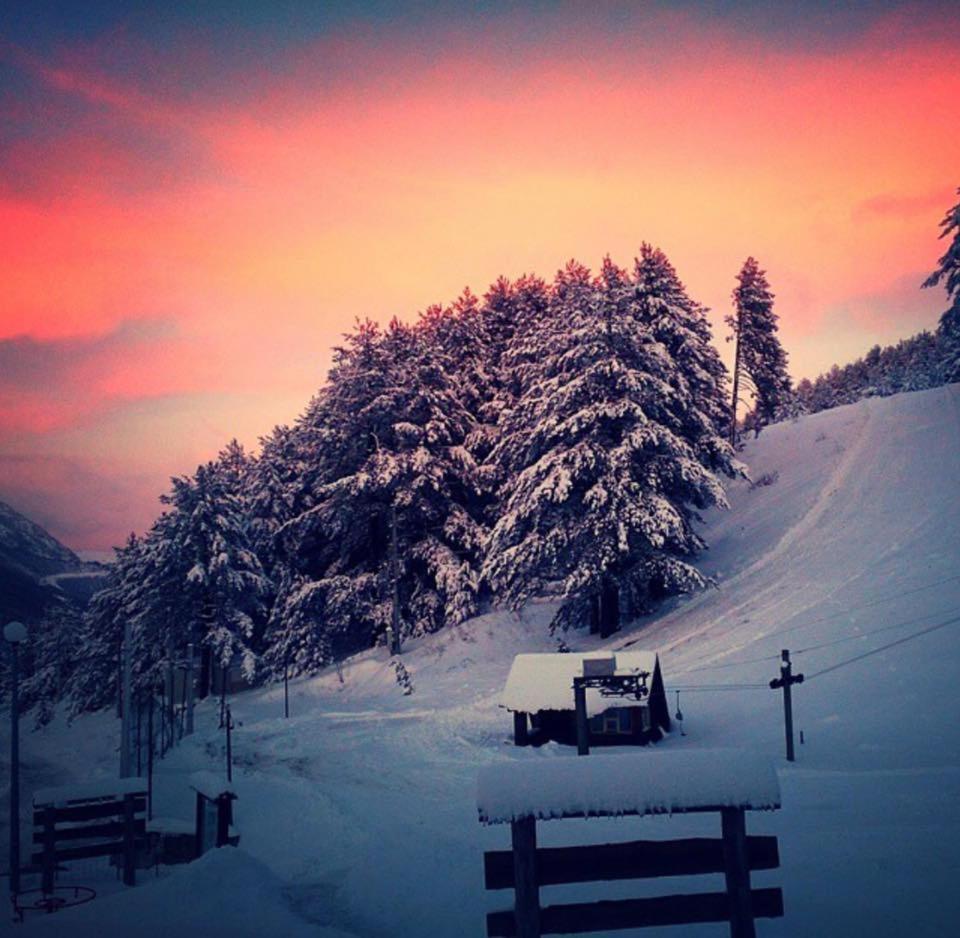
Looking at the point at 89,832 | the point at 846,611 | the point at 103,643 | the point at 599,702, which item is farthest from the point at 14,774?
the point at 103,643

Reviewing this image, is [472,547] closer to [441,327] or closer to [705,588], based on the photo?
[705,588]

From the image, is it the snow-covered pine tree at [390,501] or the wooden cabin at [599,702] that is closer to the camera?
the wooden cabin at [599,702]

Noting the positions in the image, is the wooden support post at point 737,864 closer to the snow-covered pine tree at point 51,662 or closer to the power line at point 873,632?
the power line at point 873,632

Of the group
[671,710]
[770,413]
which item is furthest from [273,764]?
[770,413]

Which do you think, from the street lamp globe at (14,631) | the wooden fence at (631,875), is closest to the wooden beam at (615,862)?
the wooden fence at (631,875)

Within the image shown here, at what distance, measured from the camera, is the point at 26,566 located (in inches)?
5138

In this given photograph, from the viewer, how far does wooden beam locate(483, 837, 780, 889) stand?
256 inches

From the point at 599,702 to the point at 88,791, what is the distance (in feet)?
46.1

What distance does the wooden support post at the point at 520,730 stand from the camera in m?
22.1

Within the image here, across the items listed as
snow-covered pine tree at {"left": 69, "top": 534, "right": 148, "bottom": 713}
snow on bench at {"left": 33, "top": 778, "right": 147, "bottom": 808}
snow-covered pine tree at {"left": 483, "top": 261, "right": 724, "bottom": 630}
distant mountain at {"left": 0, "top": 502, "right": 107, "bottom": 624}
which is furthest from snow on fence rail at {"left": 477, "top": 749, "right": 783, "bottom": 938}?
distant mountain at {"left": 0, "top": 502, "right": 107, "bottom": 624}

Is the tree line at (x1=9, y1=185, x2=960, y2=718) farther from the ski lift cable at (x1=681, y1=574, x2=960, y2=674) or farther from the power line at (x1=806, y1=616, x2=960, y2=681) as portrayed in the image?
the power line at (x1=806, y1=616, x2=960, y2=681)

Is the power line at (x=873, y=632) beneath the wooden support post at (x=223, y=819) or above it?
above

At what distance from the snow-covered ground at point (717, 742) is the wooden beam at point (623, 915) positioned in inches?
52.6

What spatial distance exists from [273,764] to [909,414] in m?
42.7
